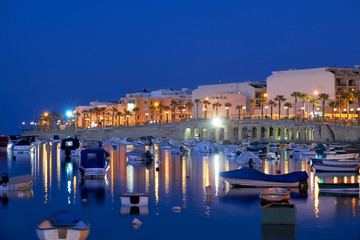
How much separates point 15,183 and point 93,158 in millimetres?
9738

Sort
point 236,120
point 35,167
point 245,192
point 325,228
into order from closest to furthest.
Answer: point 325,228
point 245,192
point 35,167
point 236,120

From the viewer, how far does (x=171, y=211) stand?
99.9ft

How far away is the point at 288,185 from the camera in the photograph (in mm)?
37500

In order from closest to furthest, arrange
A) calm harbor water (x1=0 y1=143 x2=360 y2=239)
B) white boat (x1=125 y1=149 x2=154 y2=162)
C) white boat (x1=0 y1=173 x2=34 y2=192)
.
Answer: calm harbor water (x1=0 y1=143 x2=360 y2=239), white boat (x1=0 y1=173 x2=34 y2=192), white boat (x1=125 y1=149 x2=154 y2=162)

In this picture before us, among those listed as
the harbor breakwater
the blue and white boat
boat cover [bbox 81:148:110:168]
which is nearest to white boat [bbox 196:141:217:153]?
the harbor breakwater

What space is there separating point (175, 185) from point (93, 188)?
19.7 feet

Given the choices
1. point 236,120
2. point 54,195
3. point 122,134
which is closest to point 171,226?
point 54,195

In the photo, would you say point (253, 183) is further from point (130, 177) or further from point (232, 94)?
point (232, 94)

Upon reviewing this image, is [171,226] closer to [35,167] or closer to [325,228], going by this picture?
[325,228]

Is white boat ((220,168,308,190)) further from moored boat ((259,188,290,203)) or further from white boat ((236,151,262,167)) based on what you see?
white boat ((236,151,262,167))

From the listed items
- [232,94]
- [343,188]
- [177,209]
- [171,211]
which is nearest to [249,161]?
[343,188]

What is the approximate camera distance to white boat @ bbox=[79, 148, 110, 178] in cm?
4559

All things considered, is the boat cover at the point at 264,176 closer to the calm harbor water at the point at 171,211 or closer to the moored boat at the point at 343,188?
the calm harbor water at the point at 171,211

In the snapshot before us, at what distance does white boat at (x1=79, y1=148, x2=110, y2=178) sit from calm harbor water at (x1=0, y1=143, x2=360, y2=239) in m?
0.88
